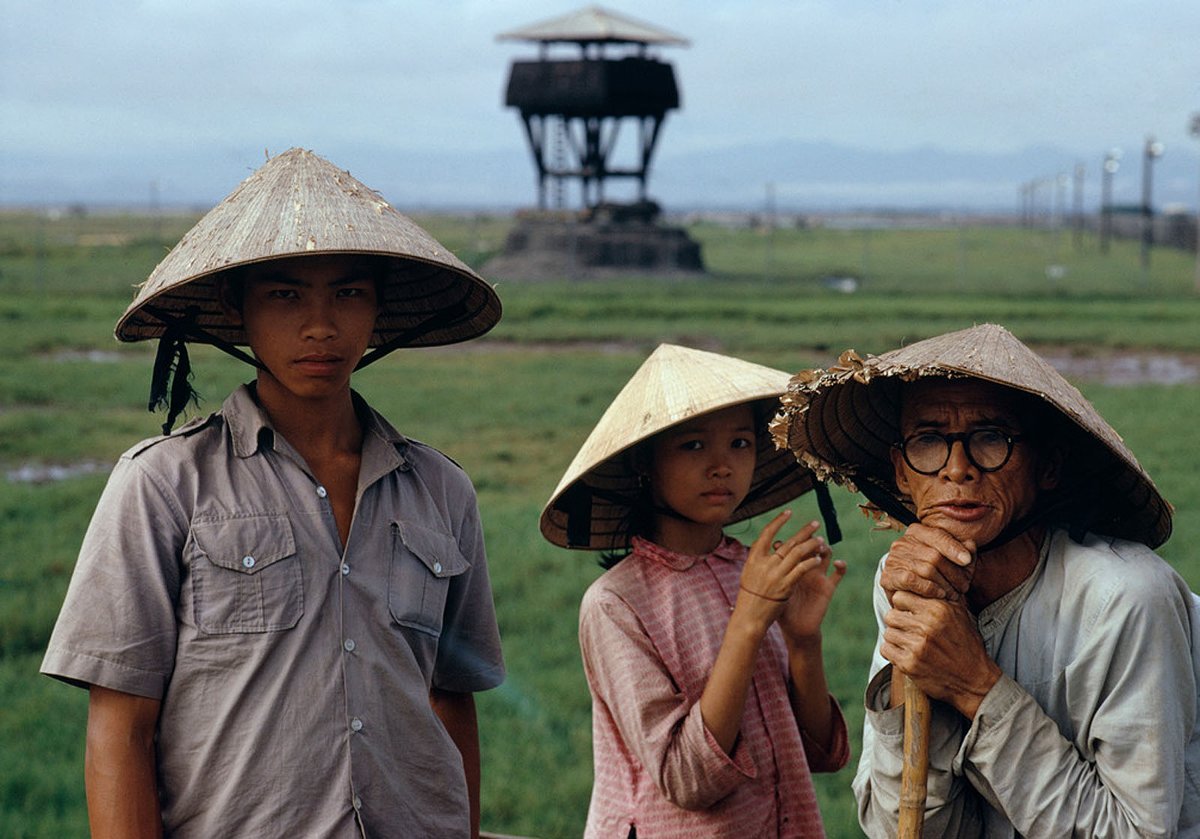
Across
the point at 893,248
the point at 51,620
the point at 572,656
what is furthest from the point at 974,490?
the point at 893,248

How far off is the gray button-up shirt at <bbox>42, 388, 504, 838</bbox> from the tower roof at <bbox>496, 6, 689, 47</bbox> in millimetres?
28912

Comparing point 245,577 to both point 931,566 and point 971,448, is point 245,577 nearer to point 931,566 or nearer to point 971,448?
point 931,566

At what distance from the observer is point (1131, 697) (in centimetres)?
223

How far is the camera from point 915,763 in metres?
2.37

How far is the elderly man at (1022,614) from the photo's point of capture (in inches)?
88.4

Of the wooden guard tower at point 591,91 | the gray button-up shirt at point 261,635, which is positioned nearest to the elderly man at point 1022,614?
the gray button-up shirt at point 261,635

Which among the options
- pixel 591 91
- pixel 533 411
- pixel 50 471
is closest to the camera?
pixel 50 471

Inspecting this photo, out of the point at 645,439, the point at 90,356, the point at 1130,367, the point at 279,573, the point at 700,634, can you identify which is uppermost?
the point at 645,439

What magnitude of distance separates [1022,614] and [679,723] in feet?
2.07

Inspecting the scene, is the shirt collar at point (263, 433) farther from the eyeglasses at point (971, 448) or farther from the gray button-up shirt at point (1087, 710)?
the gray button-up shirt at point (1087, 710)

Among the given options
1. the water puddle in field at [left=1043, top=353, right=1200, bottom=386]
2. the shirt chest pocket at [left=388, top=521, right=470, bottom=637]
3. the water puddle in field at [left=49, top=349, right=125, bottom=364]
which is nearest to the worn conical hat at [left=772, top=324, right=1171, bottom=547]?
the shirt chest pocket at [left=388, top=521, right=470, bottom=637]

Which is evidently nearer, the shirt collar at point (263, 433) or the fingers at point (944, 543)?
the fingers at point (944, 543)

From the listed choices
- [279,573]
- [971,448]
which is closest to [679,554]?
[971,448]

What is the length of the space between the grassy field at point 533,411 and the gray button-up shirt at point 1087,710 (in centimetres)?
100
